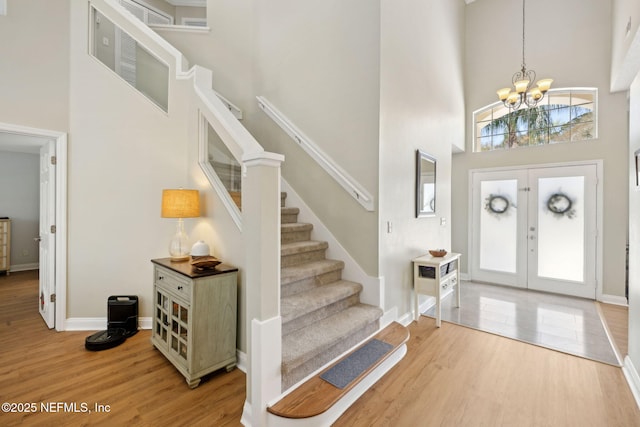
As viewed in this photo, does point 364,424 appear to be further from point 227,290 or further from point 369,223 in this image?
point 369,223

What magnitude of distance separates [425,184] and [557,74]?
3.20m

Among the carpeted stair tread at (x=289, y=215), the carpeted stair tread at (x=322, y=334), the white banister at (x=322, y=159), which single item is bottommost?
the carpeted stair tread at (x=322, y=334)

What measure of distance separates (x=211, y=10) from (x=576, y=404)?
20.5 feet

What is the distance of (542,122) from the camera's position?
15.7ft

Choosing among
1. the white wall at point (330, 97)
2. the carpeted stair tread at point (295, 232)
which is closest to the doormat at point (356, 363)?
the white wall at point (330, 97)

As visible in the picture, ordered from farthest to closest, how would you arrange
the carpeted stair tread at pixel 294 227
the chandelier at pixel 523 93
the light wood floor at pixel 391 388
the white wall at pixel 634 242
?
the chandelier at pixel 523 93 < the carpeted stair tread at pixel 294 227 < the white wall at pixel 634 242 < the light wood floor at pixel 391 388

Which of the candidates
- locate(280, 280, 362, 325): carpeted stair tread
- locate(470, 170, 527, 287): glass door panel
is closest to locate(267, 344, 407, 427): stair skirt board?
locate(280, 280, 362, 325): carpeted stair tread

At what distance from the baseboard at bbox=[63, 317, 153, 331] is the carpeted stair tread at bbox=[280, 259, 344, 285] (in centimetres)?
180

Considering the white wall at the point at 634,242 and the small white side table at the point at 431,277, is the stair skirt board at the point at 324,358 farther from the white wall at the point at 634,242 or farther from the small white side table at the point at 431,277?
the white wall at the point at 634,242

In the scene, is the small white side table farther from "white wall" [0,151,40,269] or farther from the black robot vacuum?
"white wall" [0,151,40,269]

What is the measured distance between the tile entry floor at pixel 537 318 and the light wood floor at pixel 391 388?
0.29 meters

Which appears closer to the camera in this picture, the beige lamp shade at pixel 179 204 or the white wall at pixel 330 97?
the beige lamp shade at pixel 179 204

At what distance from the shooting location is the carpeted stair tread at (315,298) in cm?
221

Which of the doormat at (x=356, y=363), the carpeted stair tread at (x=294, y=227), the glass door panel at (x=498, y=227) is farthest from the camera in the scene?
the glass door panel at (x=498, y=227)
